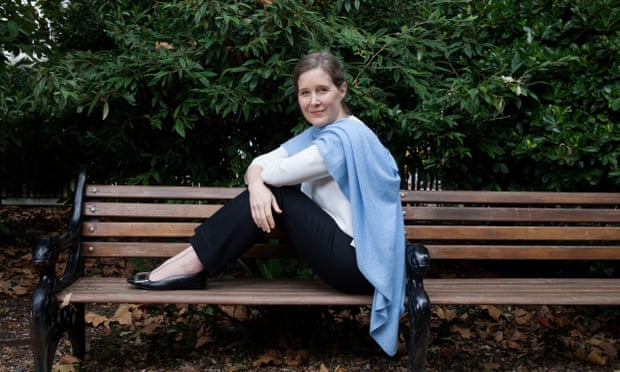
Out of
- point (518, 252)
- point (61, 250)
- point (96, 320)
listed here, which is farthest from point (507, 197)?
point (96, 320)

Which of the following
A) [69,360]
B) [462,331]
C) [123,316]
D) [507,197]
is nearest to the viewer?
[69,360]

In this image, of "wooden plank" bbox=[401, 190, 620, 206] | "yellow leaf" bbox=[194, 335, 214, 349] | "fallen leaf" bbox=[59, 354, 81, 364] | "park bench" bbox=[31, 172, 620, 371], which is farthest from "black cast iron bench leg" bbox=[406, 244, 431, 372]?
"fallen leaf" bbox=[59, 354, 81, 364]

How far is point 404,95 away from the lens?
389cm

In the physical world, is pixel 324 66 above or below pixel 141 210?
above

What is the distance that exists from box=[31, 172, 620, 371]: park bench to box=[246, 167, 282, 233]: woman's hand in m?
0.31

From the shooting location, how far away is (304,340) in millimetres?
3330

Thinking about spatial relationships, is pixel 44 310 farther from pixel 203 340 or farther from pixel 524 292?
pixel 524 292

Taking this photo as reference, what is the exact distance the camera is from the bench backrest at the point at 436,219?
120 inches

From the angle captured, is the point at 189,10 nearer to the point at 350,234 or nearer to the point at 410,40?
the point at 410,40

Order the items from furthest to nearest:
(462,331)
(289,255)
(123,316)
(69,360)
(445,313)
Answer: (445,313) < (123,316) < (462,331) < (289,255) < (69,360)

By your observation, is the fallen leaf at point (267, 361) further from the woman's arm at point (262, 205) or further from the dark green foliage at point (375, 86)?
the dark green foliage at point (375, 86)

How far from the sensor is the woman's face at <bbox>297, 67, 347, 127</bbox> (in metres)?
2.70

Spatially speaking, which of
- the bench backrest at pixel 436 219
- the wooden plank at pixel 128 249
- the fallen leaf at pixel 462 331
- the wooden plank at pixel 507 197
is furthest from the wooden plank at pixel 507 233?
the wooden plank at pixel 128 249

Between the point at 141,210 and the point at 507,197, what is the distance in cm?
195
